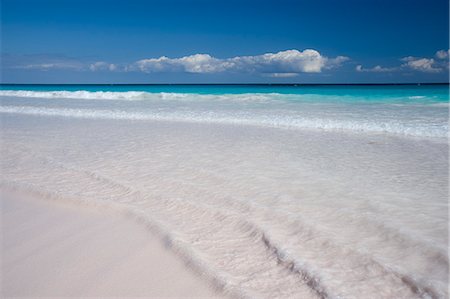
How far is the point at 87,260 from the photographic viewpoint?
290cm

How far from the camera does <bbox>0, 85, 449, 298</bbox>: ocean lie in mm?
2541

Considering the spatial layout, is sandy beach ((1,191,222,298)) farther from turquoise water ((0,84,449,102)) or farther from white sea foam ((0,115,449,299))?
turquoise water ((0,84,449,102))

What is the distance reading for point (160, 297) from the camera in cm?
240

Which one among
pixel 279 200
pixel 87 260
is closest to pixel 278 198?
pixel 279 200

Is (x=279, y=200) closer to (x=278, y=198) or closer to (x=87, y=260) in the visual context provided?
(x=278, y=198)

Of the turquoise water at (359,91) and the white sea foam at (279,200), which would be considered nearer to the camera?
the white sea foam at (279,200)

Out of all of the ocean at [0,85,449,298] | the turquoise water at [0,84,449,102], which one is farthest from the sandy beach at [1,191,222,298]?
the turquoise water at [0,84,449,102]

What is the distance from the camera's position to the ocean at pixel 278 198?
8.34 feet

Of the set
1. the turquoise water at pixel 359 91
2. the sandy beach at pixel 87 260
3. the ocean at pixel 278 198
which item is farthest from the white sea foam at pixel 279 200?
the turquoise water at pixel 359 91

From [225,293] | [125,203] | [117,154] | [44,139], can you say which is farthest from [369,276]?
[44,139]

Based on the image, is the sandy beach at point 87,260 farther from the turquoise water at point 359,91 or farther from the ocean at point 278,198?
the turquoise water at point 359,91

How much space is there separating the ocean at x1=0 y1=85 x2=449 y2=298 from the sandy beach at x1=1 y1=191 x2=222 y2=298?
0.18 meters

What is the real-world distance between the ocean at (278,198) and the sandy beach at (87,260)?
0.18 metres

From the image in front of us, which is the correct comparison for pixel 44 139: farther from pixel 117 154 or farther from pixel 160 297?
pixel 160 297
